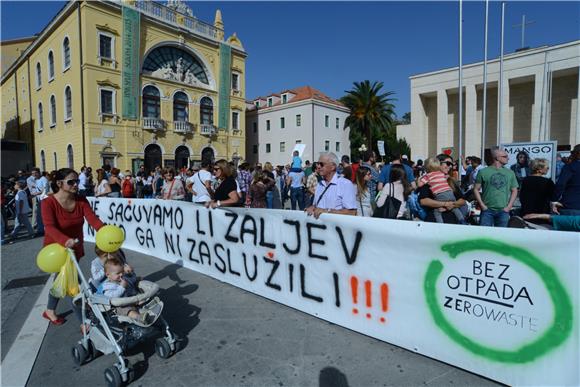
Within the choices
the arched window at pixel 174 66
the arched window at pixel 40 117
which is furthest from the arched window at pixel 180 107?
the arched window at pixel 40 117

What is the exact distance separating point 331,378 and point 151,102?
31196mm

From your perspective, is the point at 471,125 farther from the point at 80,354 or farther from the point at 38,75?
the point at 38,75

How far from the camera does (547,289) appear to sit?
2352 millimetres

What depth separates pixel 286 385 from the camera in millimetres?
2680

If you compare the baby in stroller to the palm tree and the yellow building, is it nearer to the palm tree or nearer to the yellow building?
the yellow building

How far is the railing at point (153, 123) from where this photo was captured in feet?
94.0

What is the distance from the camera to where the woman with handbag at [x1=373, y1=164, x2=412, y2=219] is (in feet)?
17.1

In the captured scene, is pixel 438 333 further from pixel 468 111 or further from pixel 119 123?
pixel 468 111

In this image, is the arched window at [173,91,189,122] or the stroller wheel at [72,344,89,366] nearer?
the stroller wheel at [72,344,89,366]

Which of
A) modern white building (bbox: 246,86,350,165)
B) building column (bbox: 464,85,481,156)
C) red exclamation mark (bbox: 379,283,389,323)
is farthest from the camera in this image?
modern white building (bbox: 246,86,350,165)

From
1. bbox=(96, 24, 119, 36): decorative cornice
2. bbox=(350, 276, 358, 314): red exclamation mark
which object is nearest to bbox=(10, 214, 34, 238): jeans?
bbox=(350, 276, 358, 314): red exclamation mark

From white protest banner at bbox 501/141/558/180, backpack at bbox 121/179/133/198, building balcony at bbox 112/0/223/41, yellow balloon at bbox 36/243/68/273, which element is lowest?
yellow balloon at bbox 36/243/68/273

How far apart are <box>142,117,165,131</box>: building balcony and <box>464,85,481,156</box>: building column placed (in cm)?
2724

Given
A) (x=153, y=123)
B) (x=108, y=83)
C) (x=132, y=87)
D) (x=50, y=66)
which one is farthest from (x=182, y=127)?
(x=50, y=66)
